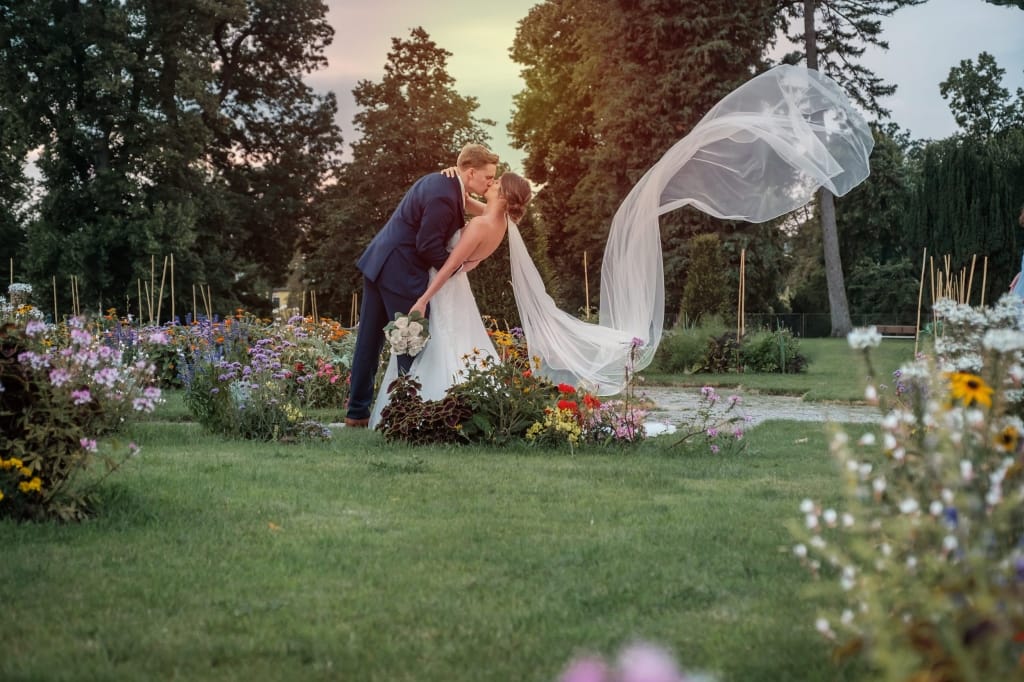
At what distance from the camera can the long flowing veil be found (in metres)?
7.12

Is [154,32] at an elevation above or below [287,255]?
above

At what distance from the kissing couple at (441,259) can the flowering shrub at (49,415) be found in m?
3.49

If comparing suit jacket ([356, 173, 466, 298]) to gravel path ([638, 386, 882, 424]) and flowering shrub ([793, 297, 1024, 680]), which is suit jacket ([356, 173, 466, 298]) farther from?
flowering shrub ([793, 297, 1024, 680])

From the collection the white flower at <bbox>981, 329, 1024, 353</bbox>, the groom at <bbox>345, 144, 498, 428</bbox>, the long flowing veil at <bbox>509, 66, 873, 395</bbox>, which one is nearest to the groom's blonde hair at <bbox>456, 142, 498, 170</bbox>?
the groom at <bbox>345, 144, 498, 428</bbox>

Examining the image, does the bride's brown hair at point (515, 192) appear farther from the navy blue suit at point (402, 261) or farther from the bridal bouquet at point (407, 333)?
the bridal bouquet at point (407, 333)

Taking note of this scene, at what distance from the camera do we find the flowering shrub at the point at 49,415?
4.55 m

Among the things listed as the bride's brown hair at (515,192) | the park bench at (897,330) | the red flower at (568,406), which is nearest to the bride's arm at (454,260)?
the bride's brown hair at (515,192)

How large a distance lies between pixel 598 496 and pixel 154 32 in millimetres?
26078

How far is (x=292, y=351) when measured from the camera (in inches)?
450

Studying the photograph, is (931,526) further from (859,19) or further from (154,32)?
(859,19)

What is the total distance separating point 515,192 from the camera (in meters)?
8.28

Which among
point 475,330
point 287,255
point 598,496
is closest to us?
point 598,496

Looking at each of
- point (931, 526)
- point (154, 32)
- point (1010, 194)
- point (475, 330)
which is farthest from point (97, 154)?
point (931, 526)

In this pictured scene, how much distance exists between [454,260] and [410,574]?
15.0 feet
